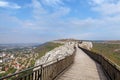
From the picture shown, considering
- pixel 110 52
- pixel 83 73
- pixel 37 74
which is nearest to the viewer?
pixel 37 74

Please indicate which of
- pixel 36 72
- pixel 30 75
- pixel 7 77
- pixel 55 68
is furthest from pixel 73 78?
pixel 7 77

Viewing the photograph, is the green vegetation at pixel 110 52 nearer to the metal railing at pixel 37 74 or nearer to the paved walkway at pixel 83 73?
the paved walkway at pixel 83 73

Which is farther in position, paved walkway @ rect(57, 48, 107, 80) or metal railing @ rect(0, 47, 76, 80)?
paved walkway @ rect(57, 48, 107, 80)

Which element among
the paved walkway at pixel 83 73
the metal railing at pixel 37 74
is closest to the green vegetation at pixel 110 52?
the paved walkway at pixel 83 73

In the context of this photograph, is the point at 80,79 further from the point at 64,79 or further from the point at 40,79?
the point at 40,79

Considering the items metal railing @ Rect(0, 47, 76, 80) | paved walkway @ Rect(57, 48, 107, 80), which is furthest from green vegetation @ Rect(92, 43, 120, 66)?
metal railing @ Rect(0, 47, 76, 80)

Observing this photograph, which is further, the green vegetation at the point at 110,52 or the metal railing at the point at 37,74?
the green vegetation at the point at 110,52

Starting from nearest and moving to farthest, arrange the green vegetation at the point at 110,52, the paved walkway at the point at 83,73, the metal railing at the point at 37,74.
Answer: the metal railing at the point at 37,74 → the paved walkway at the point at 83,73 → the green vegetation at the point at 110,52

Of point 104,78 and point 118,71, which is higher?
point 118,71

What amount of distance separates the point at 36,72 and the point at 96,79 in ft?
18.2

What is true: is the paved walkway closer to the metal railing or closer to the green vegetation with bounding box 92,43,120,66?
the metal railing

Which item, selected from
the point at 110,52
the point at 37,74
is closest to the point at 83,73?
the point at 37,74

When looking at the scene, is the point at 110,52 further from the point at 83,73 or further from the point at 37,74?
the point at 37,74

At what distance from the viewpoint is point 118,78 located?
36.4 feet
